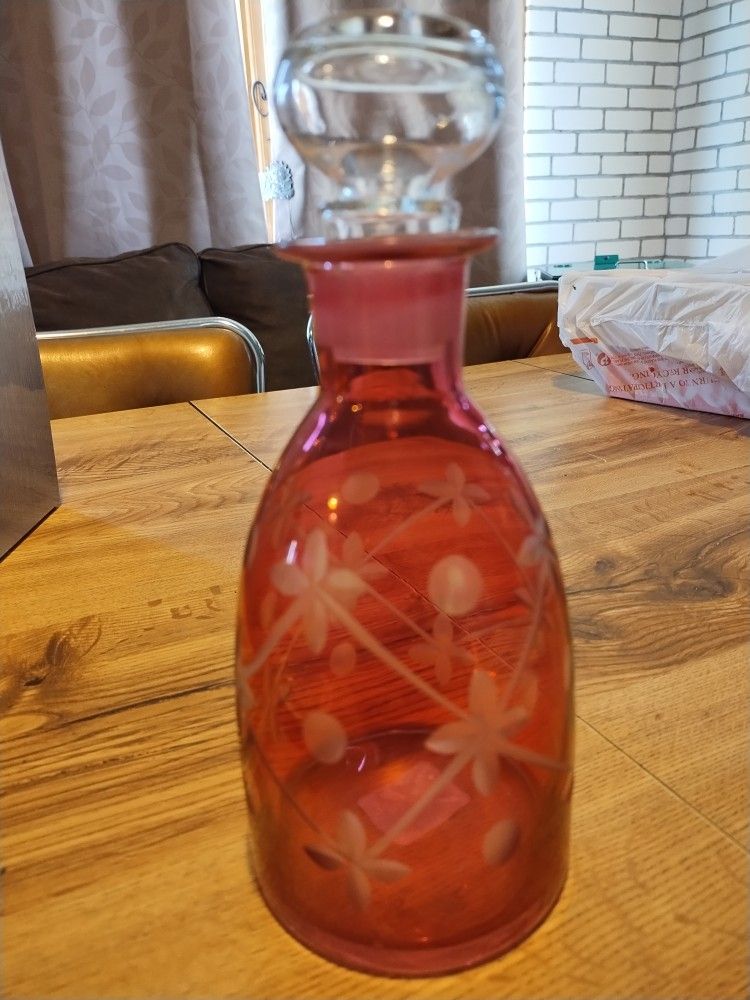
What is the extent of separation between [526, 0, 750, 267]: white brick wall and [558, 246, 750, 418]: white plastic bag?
1.48 metres

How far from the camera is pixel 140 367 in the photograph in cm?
114

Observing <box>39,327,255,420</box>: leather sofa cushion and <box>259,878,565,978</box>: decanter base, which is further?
<box>39,327,255,420</box>: leather sofa cushion

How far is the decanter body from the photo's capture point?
21 cm

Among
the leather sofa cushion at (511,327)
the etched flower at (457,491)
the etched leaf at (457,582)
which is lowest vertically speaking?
the leather sofa cushion at (511,327)

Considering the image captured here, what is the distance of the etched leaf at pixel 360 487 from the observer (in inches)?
8.5

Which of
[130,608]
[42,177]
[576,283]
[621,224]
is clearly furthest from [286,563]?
[621,224]

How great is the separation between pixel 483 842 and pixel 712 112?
2.48 m

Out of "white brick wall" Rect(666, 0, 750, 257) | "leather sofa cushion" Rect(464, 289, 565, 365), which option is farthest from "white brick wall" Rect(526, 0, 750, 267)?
"leather sofa cushion" Rect(464, 289, 565, 365)

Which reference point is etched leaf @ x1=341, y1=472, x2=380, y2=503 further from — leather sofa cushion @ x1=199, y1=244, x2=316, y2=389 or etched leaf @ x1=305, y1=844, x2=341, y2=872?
leather sofa cushion @ x1=199, y1=244, x2=316, y2=389

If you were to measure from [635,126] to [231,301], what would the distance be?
52.5 inches

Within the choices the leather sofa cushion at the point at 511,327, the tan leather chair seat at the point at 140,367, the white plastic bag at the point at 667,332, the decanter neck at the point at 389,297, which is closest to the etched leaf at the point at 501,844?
the decanter neck at the point at 389,297

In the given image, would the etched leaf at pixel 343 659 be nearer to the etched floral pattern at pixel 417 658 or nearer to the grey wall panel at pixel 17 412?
the etched floral pattern at pixel 417 658

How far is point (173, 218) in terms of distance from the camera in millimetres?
1887

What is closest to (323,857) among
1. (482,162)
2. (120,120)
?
(120,120)
